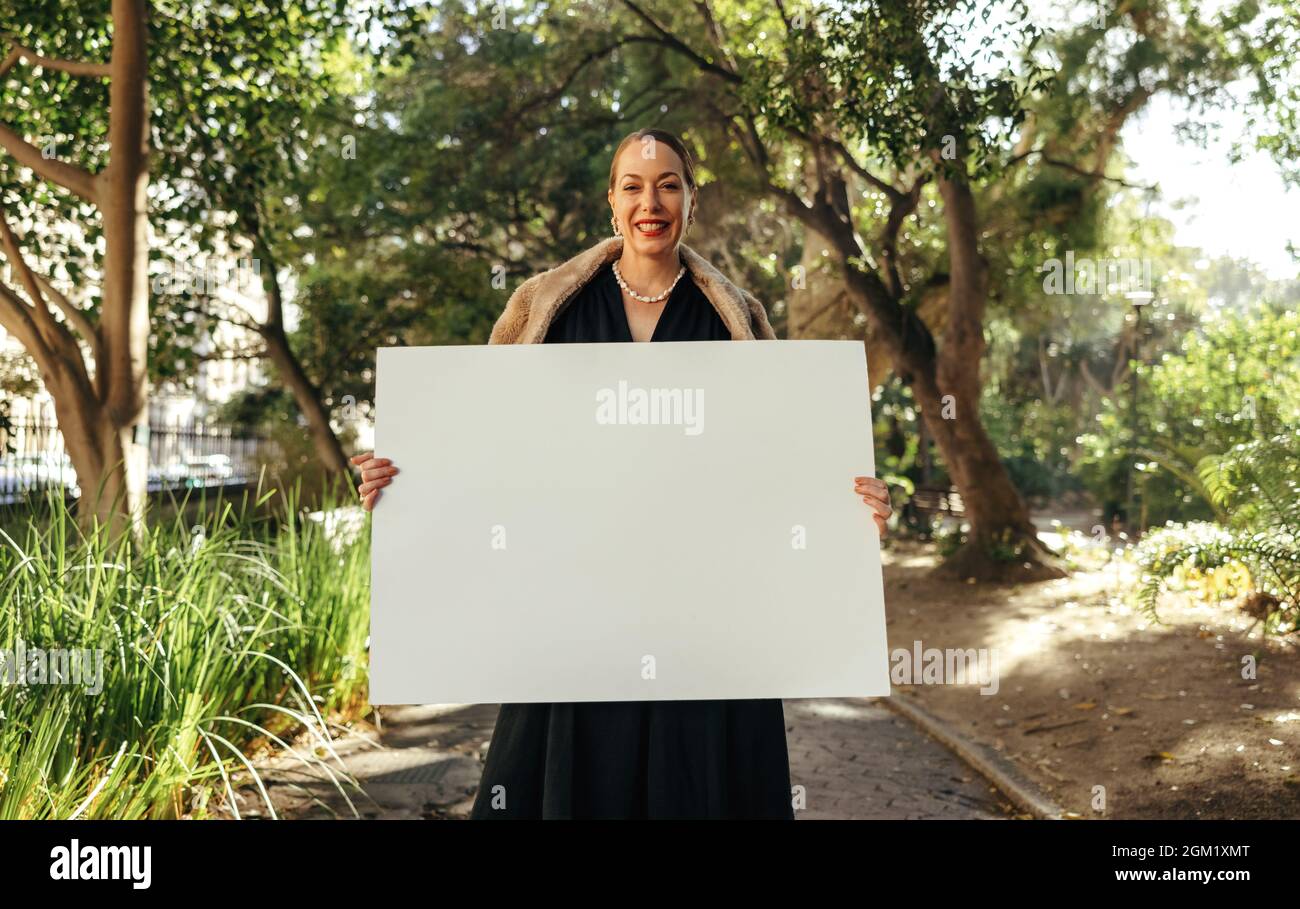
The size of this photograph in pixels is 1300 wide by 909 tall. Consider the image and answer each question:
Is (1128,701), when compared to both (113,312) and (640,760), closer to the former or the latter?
(640,760)

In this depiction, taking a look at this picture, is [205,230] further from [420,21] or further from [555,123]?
[555,123]

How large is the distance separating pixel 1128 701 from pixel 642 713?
17.2ft

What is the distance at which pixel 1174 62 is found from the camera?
11875 millimetres

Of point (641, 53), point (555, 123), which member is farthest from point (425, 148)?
point (641, 53)

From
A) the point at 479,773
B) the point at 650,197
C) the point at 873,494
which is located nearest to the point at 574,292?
the point at 650,197

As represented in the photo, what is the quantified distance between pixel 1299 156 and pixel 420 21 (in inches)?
312

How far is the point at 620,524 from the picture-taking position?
9.43 ft

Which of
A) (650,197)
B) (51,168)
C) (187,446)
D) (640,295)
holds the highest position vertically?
(51,168)

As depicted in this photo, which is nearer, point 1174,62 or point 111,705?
point 111,705

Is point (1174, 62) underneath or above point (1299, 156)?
above

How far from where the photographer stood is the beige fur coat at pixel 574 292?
3.04m

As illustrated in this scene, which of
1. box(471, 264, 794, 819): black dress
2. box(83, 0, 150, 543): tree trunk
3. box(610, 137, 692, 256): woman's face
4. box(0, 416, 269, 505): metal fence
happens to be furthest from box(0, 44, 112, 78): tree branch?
box(471, 264, 794, 819): black dress

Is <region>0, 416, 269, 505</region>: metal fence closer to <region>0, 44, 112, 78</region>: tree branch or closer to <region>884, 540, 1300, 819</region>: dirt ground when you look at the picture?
<region>0, 44, 112, 78</region>: tree branch

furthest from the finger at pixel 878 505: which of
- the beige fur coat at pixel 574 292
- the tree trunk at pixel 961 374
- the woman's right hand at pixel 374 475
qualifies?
the tree trunk at pixel 961 374
